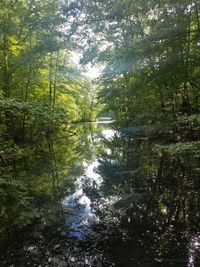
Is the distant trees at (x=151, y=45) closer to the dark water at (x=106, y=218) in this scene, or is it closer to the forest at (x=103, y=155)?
the forest at (x=103, y=155)

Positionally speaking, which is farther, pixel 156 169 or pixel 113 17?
pixel 113 17

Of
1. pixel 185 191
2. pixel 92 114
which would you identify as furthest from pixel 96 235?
pixel 92 114

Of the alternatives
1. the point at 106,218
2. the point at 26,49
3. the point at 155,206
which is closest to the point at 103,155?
the point at 155,206

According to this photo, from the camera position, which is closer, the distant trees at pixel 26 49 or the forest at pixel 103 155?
the forest at pixel 103 155

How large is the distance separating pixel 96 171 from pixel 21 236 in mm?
6726

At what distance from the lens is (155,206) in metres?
7.82

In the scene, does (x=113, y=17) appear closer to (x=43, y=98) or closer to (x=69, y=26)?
(x=69, y=26)

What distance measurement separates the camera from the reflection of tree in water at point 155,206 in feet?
18.1

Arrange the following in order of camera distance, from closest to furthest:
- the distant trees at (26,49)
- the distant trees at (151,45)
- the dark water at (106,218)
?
the dark water at (106,218) < the distant trees at (151,45) < the distant trees at (26,49)

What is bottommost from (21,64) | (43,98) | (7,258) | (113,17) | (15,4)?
(7,258)

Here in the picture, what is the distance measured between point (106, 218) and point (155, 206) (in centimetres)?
135

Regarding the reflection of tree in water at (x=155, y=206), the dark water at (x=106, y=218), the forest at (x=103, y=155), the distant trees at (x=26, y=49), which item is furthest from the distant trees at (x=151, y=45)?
the dark water at (x=106, y=218)

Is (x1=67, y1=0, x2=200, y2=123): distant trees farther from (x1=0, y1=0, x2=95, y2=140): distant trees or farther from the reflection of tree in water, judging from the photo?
the reflection of tree in water

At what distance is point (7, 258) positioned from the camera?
18.5 ft
